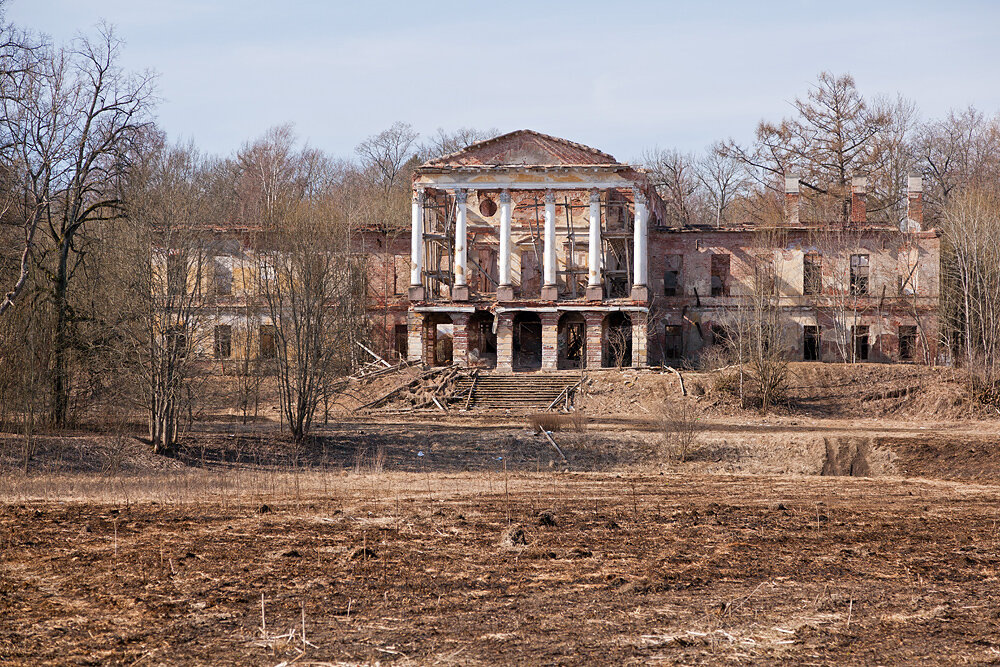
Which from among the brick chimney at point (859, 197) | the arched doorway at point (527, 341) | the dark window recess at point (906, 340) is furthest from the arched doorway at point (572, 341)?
the brick chimney at point (859, 197)

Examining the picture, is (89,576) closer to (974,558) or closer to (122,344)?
(974,558)

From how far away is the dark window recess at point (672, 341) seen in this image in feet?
142

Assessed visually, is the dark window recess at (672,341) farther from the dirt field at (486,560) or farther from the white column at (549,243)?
the dirt field at (486,560)

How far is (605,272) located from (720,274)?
508 centimetres

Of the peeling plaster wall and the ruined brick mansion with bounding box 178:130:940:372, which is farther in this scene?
the peeling plaster wall

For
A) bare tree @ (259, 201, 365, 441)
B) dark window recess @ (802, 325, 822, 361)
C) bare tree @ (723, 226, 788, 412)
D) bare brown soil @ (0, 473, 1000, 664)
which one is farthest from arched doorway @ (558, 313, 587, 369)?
bare brown soil @ (0, 473, 1000, 664)

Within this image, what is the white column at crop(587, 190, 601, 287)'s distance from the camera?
39.8 meters

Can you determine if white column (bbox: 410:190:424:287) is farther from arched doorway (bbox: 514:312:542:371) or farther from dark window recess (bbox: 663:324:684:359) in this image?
dark window recess (bbox: 663:324:684:359)

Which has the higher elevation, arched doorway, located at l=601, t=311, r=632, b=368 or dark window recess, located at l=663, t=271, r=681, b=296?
dark window recess, located at l=663, t=271, r=681, b=296

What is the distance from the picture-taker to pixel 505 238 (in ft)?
132

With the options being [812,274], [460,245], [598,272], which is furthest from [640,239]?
[812,274]

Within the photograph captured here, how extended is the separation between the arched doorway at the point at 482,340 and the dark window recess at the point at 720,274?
9795 millimetres

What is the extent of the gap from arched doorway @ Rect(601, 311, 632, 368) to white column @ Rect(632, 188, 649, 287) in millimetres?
1662

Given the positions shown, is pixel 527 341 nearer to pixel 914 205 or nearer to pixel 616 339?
pixel 616 339
